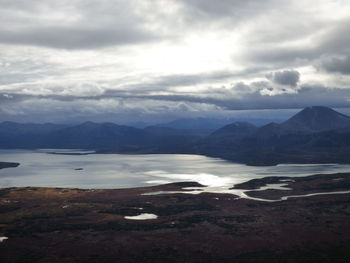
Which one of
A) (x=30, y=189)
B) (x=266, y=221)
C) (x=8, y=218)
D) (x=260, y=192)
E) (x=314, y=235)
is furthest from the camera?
(x=30, y=189)

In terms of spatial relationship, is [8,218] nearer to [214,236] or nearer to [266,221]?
[214,236]

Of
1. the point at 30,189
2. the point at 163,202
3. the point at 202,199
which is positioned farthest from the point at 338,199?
the point at 30,189

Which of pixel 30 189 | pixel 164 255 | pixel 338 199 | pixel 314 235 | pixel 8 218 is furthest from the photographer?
pixel 30 189

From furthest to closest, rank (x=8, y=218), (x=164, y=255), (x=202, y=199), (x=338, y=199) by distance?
(x=202, y=199)
(x=338, y=199)
(x=8, y=218)
(x=164, y=255)

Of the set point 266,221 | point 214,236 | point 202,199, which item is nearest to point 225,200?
point 202,199

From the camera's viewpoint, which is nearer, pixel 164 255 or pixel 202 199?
pixel 164 255

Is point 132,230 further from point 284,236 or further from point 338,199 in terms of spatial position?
point 338,199
